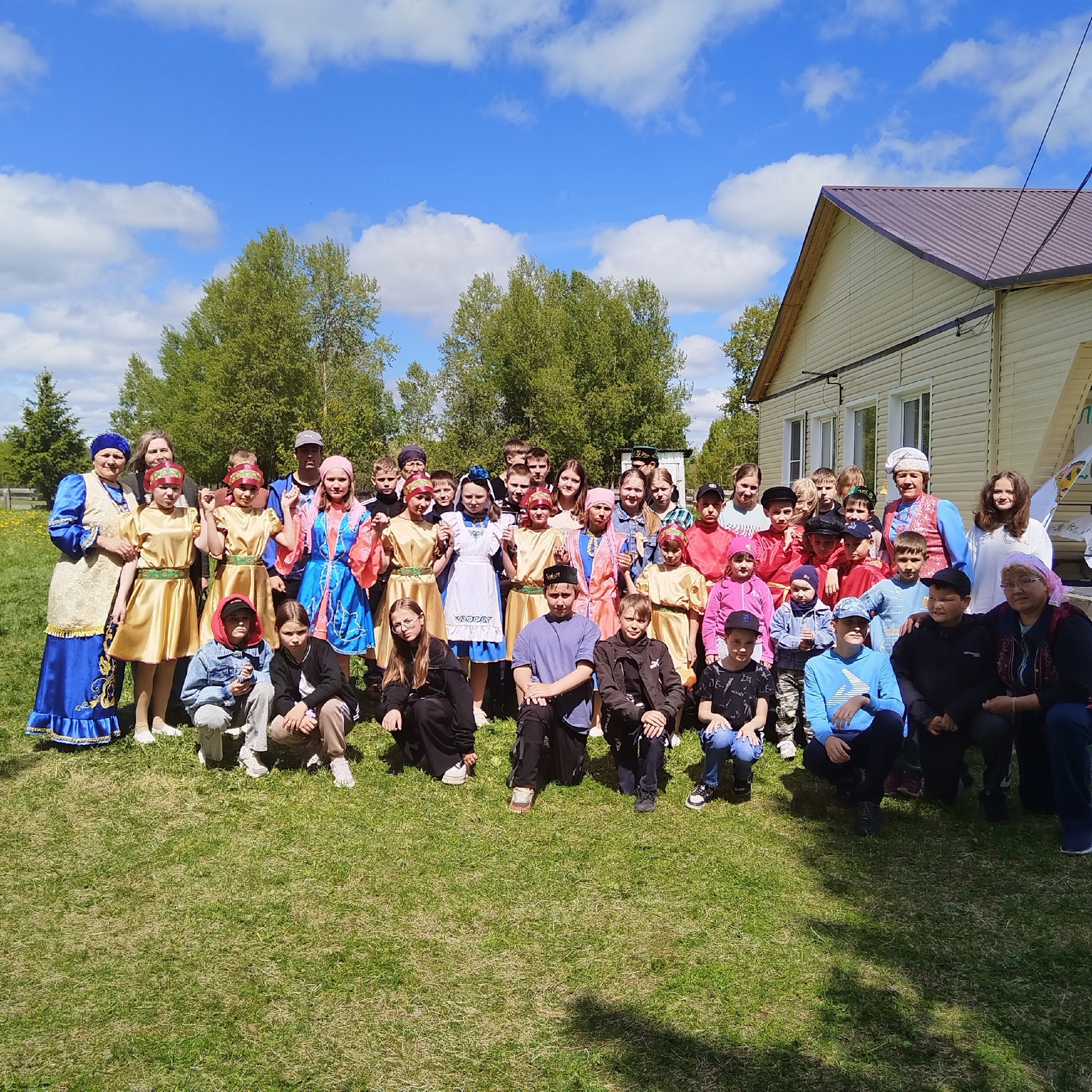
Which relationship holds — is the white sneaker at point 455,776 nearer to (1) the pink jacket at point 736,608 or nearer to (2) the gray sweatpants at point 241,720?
(2) the gray sweatpants at point 241,720

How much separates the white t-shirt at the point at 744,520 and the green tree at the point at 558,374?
105 feet

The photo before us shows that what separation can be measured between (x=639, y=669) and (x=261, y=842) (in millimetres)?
2189

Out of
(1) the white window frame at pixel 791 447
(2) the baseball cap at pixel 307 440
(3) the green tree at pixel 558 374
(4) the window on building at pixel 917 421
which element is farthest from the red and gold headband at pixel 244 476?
(3) the green tree at pixel 558 374

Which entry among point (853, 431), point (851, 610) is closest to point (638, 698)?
point (851, 610)

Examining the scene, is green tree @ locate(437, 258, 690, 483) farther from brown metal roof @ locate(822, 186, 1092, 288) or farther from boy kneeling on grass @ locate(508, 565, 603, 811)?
boy kneeling on grass @ locate(508, 565, 603, 811)

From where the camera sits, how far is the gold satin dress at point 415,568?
579 centimetres

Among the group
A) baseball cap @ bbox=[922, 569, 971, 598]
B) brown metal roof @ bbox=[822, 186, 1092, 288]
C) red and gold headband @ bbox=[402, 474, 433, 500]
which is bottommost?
baseball cap @ bbox=[922, 569, 971, 598]

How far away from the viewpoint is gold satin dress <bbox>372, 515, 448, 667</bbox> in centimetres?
579

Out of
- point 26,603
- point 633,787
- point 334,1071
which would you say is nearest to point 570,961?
point 334,1071

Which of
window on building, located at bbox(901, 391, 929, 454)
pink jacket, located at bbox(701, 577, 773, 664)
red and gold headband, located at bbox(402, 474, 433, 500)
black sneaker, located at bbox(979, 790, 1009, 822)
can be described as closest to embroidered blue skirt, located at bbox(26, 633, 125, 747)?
red and gold headband, located at bbox(402, 474, 433, 500)

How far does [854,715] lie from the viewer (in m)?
4.70

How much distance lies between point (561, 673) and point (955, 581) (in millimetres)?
2258

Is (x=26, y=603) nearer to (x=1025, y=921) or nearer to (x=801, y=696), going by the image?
(x=801, y=696)

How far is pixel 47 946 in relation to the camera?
131 inches
